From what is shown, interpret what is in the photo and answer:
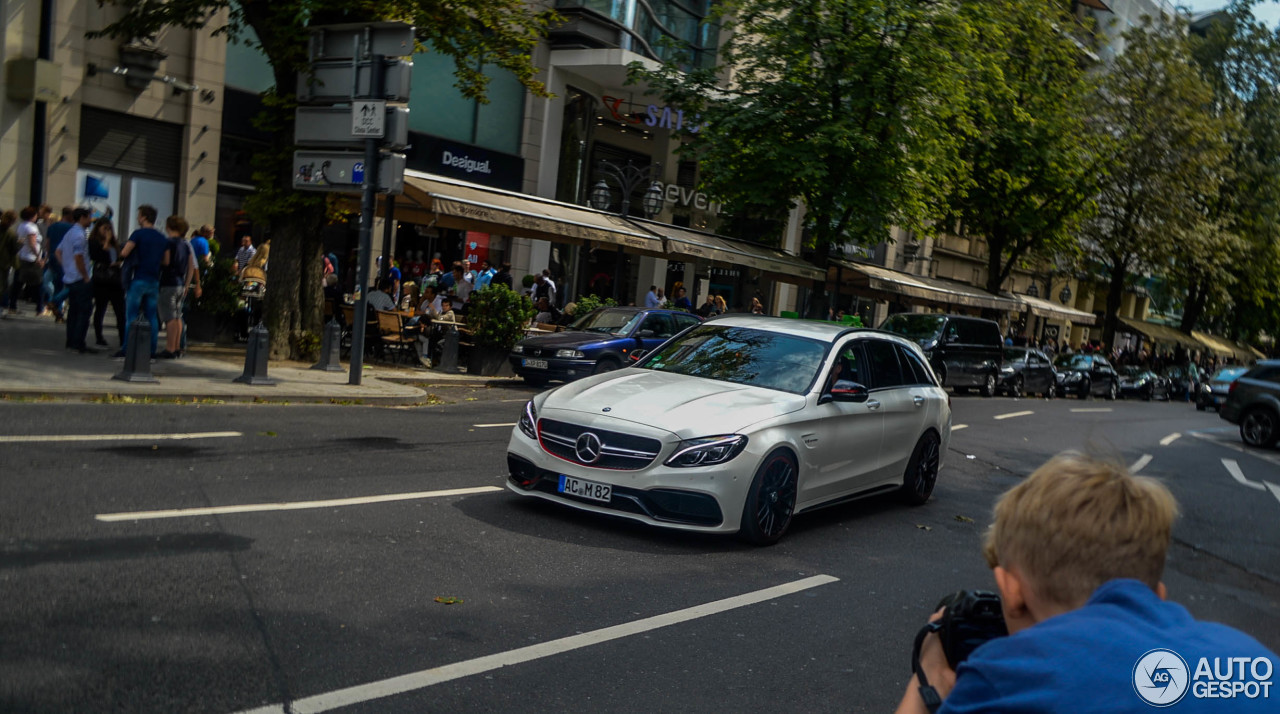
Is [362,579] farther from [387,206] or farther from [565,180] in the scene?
[565,180]

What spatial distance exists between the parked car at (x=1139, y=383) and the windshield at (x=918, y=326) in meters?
18.9

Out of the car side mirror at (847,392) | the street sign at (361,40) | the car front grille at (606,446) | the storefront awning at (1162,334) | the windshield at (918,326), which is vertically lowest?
the car front grille at (606,446)

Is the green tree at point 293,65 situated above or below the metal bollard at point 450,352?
above

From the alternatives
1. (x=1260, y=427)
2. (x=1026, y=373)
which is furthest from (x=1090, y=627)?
(x=1026, y=373)

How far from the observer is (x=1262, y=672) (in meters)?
1.70

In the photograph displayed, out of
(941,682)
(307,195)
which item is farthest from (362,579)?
(307,195)

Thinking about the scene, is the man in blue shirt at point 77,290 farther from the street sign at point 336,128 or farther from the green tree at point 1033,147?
the green tree at point 1033,147

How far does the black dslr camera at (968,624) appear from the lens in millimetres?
1934

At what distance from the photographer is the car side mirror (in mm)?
8602

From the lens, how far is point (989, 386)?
101ft

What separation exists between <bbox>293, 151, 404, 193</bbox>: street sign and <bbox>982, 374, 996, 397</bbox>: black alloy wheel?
1991 centimetres

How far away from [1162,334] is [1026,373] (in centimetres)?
3832

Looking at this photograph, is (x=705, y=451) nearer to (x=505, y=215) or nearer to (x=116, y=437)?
(x=116, y=437)

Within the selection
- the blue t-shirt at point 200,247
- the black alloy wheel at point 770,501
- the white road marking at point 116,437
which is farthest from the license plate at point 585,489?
the blue t-shirt at point 200,247
